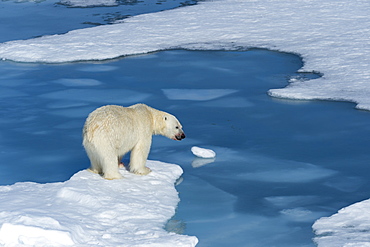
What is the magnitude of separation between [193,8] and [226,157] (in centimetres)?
1047

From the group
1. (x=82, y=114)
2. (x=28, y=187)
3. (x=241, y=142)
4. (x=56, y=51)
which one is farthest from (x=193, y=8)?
(x=28, y=187)

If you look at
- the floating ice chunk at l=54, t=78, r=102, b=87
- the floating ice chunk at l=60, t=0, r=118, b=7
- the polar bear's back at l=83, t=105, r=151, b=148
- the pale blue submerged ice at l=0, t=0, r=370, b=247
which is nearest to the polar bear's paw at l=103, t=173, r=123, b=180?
the pale blue submerged ice at l=0, t=0, r=370, b=247

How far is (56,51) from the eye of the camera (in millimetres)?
11648

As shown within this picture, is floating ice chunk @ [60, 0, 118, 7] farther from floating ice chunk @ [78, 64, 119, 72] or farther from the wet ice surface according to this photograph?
floating ice chunk @ [78, 64, 119, 72]

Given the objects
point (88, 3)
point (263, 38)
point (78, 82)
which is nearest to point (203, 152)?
point (78, 82)

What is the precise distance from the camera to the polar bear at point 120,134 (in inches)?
215

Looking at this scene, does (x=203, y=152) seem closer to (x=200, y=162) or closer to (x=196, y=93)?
(x=200, y=162)

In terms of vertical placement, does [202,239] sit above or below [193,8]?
below

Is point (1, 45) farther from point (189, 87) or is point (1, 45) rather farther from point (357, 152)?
point (357, 152)

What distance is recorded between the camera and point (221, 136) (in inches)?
281

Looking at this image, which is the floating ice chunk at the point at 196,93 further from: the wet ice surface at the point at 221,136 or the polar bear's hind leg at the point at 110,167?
the polar bear's hind leg at the point at 110,167

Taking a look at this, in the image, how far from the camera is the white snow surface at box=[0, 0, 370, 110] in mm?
9250

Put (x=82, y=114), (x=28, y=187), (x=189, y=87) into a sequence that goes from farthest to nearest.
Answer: (x=189, y=87), (x=82, y=114), (x=28, y=187)

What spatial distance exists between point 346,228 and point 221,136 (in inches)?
102
